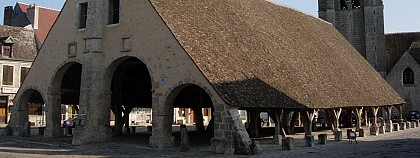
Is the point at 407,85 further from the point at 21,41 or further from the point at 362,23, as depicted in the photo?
the point at 21,41

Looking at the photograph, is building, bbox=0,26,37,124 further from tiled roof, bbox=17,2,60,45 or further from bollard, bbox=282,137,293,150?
bollard, bbox=282,137,293,150

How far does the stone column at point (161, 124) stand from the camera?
50.8ft

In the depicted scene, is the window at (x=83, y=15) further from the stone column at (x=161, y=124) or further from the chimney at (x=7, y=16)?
the chimney at (x=7, y=16)

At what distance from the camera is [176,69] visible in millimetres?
15203

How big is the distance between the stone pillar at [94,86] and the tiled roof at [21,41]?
58.4ft

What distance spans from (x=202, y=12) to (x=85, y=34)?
490 cm

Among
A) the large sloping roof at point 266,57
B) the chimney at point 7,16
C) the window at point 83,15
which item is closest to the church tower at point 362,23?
the large sloping roof at point 266,57

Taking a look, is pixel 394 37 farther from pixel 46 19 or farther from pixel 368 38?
pixel 46 19

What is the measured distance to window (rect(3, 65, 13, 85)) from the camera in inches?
1247

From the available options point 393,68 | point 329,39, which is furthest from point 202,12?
point 393,68

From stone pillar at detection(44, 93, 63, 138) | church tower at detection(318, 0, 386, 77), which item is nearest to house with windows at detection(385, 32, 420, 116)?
church tower at detection(318, 0, 386, 77)

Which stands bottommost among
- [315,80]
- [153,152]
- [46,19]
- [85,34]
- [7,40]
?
[153,152]

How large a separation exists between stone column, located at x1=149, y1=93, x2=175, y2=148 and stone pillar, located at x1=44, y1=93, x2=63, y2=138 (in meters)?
5.96

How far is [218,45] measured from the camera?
16.7m
